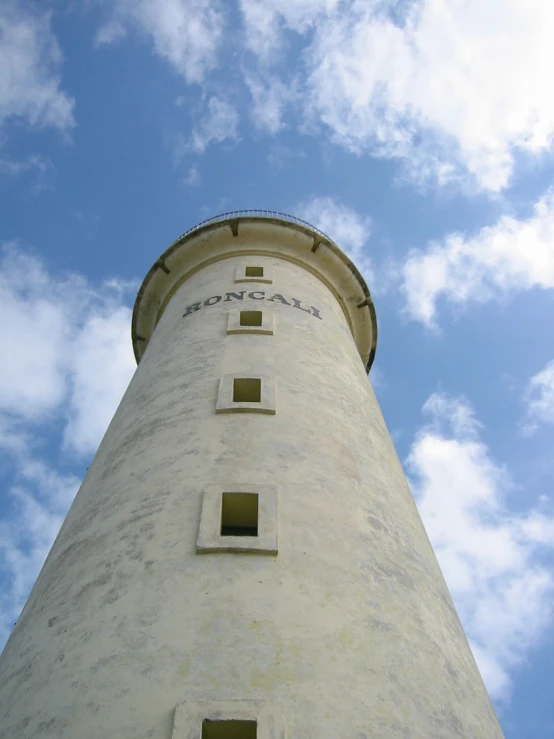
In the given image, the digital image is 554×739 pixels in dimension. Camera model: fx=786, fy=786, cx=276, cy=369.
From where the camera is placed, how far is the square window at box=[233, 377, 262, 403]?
1268 cm

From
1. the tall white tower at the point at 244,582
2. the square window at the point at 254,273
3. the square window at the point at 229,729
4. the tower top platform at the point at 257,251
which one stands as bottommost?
the square window at the point at 229,729

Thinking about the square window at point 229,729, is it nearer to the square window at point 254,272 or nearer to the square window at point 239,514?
the square window at point 239,514

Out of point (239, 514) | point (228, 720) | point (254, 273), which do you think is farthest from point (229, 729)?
point (254, 273)

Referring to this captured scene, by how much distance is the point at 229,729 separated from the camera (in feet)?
22.1

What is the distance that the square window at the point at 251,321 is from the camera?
14711 mm

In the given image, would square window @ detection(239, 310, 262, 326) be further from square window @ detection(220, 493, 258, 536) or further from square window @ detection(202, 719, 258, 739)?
square window @ detection(202, 719, 258, 739)

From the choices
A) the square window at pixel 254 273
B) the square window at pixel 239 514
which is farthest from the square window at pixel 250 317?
the square window at pixel 239 514

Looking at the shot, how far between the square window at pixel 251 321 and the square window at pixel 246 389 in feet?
6.89

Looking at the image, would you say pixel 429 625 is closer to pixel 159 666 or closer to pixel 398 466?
pixel 159 666

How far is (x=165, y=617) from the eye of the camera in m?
7.81

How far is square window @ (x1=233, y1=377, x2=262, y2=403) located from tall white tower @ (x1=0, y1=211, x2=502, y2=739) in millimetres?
33

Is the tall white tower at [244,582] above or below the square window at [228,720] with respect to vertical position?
above

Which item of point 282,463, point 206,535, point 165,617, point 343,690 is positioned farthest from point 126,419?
point 343,690

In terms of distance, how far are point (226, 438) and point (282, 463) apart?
948 mm
